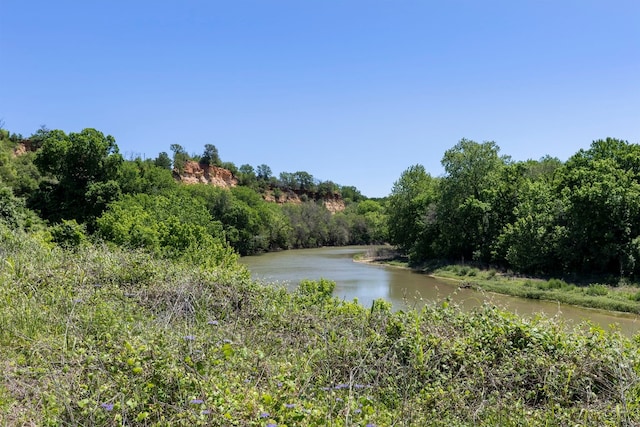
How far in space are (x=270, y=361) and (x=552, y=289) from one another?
2690 centimetres

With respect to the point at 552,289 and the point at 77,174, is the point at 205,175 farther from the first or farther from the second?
the point at 552,289

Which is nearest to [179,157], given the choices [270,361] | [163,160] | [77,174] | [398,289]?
[163,160]

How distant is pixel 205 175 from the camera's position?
8756 cm

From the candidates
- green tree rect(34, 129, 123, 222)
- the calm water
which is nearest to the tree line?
green tree rect(34, 129, 123, 222)

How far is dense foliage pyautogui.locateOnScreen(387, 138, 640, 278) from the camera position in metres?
27.2

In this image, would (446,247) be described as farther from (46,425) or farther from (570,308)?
(46,425)

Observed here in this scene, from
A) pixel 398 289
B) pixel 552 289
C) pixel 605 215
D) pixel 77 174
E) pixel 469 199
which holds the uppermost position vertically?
pixel 77 174

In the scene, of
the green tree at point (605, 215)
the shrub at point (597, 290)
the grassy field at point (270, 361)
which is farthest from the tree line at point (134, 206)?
the green tree at point (605, 215)

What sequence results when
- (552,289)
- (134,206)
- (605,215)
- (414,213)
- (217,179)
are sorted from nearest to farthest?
(552,289) < (605,215) < (134,206) < (414,213) < (217,179)

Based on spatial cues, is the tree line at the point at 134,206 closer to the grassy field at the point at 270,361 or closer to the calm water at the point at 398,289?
the calm water at the point at 398,289

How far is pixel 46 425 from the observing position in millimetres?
2799

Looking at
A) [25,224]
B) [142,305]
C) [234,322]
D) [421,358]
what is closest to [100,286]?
[142,305]

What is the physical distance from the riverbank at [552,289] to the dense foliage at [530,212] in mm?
2287

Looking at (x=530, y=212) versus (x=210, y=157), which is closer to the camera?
(x=530, y=212)
